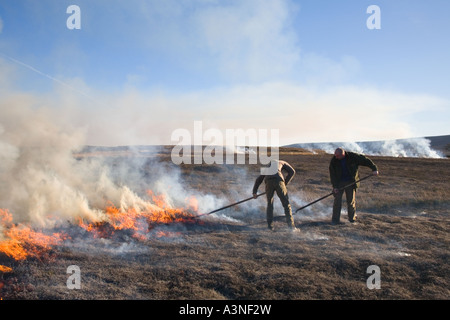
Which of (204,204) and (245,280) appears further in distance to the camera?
(204,204)

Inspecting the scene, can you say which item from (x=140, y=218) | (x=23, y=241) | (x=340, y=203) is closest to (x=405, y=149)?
(x=340, y=203)

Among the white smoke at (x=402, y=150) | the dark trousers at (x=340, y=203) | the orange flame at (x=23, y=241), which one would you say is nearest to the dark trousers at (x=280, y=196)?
the dark trousers at (x=340, y=203)

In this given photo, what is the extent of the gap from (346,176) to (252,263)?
4837 mm

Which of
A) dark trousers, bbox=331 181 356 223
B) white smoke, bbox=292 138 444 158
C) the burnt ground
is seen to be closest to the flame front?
the burnt ground

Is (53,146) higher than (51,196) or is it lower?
higher

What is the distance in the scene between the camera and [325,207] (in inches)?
445

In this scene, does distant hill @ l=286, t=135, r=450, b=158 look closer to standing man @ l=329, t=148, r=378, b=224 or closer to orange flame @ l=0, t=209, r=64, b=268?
standing man @ l=329, t=148, r=378, b=224

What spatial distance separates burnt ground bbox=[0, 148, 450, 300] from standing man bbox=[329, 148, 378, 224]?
47cm

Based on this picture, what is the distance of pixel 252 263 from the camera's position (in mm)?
5637

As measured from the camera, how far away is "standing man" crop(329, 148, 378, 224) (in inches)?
338

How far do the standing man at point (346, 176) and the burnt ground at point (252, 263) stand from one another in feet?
1.53
